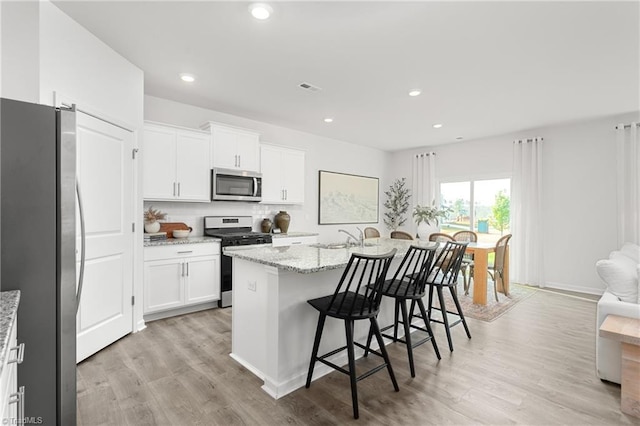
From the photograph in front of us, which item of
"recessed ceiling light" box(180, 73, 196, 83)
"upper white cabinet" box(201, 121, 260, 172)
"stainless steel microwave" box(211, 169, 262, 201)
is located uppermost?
"recessed ceiling light" box(180, 73, 196, 83)

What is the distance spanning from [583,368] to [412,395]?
1.56 m

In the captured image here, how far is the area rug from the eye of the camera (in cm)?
384

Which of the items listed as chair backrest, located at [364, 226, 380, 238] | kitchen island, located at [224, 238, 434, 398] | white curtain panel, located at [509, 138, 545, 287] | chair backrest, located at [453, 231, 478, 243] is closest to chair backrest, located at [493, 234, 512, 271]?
chair backrest, located at [453, 231, 478, 243]

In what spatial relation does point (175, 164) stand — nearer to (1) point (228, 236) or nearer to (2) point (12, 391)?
(1) point (228, 236)

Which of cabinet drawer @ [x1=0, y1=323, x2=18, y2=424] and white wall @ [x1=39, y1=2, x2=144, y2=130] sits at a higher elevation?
white wall @ [x1=39, y1=2, x2=144, y2=130]

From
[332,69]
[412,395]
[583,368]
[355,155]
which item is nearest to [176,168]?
[332,69]

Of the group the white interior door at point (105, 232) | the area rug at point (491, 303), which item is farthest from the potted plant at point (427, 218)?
the white interior door at point (105, 232)

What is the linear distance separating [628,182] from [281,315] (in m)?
5.37

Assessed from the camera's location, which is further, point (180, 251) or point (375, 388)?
point (180, 251)

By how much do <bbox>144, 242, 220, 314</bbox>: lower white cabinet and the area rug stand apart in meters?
2.94

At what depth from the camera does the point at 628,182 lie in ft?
14.7

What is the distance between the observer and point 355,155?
6867 millimetres

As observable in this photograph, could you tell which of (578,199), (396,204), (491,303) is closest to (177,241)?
(491,303)

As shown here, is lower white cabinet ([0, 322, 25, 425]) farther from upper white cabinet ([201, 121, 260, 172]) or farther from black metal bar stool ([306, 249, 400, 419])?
upper white cabinet ([201, 121, 260, 172])
